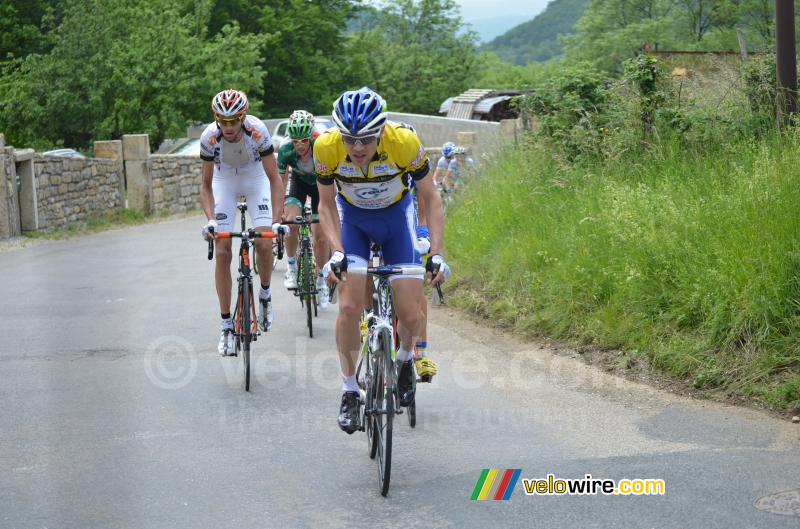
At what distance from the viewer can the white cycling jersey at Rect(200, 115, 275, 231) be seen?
9.01 metres

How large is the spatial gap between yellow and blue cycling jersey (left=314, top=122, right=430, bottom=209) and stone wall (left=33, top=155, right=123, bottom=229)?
15524 mm

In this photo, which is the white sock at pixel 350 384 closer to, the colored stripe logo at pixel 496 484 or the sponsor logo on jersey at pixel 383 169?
the colored stripe logo at pixel 496 484

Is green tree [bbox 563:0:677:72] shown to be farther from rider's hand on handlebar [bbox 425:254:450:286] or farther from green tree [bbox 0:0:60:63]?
rider's hand on handlebar [bbox 425:254:450:286]

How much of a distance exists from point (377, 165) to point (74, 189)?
57.7 ft

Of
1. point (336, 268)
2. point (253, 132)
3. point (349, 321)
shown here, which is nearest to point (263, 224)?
point (253, 132)

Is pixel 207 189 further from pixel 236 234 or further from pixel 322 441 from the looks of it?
pixel 322 441

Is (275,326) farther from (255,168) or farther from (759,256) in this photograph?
(759,256)

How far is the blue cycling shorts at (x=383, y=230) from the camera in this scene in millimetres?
6684

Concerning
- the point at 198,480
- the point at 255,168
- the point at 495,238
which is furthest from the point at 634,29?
the point at 198,480

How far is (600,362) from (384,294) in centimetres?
295

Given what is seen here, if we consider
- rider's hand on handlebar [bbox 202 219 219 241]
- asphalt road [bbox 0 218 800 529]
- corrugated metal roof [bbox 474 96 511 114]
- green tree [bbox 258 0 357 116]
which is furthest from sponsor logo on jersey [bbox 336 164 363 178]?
green tree [bbox 258 0 357 116]

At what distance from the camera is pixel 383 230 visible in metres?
6.69

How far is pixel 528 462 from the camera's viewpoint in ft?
20.3

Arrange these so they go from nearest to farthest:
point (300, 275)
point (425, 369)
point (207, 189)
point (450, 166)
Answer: point (425, 369)
point (207, 189)
point (300, 275)
point (450, 166)
